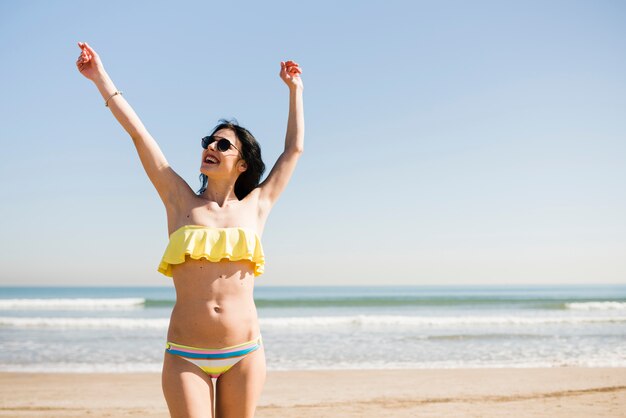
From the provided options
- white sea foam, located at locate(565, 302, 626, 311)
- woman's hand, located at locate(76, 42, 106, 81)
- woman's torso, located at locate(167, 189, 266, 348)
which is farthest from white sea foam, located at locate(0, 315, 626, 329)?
woman's torso, located at locate(167, 189, 266, 348)

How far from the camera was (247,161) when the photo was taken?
10.8 ft

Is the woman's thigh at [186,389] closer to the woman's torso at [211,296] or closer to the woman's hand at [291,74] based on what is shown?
the woman's torso at [211,296]

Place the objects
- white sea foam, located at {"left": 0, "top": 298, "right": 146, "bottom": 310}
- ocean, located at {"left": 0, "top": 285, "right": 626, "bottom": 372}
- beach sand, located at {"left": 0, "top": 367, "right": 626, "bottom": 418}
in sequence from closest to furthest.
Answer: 1. beach sand, located at {"left": 0, "top": 367, "right": 626, "bottom": 418}
2. ocean, located at {"left": 0, "top": 285, "right": 626, "bottom": 372}
3. white sea foam, located at {"left": 0, "top": 298, "right": 146, "bottom": 310}

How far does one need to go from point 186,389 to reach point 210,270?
562 mm

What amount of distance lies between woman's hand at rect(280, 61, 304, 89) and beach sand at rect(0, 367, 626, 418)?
5105mm

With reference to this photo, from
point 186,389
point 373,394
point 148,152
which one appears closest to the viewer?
point 186,389

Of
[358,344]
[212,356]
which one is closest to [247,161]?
[212,356]

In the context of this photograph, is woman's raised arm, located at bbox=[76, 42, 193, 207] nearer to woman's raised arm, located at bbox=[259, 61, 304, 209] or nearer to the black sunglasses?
the black sunglasses

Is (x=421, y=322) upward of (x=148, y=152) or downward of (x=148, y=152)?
downward

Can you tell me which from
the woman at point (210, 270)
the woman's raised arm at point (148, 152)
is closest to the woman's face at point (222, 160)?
the woman at point (210, 270)

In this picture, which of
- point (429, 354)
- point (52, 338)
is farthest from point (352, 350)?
point (52, 338)

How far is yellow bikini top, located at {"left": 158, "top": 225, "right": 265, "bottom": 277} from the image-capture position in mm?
2871

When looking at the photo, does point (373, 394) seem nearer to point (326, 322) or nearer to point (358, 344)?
point (358, 344)

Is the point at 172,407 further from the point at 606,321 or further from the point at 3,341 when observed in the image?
the point at 606,321
